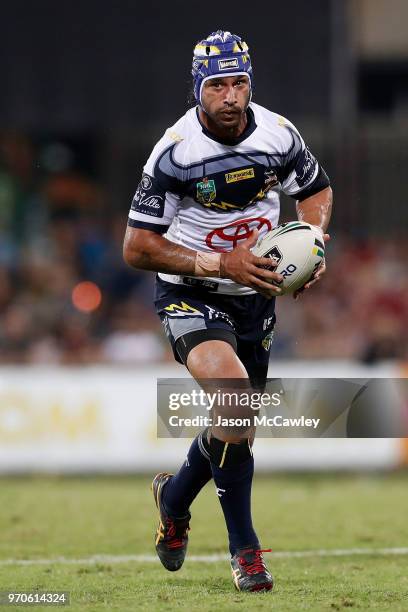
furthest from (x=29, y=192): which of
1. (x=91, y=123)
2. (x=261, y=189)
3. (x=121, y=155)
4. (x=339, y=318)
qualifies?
(x=261, y=189)

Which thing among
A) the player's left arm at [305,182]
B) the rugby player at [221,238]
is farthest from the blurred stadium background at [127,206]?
the player's left arm at [305,182]

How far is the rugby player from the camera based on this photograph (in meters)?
6.14

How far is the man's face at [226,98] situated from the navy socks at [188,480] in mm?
1640

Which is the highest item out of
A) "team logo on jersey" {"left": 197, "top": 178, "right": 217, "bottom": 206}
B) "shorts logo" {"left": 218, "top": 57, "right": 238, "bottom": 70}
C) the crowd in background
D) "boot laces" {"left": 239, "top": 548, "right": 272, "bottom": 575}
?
"shorts logo" {"left": 218, "top": 57, "right": 238, "bottom": 70}

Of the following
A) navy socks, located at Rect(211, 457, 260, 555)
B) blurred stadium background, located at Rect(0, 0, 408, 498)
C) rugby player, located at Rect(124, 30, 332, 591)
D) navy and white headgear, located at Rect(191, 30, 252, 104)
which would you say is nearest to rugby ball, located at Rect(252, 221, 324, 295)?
rugby player, located at Rect(124, 30, 332, 591)

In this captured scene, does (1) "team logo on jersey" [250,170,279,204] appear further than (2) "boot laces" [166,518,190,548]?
No

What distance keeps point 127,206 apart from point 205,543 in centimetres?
1007

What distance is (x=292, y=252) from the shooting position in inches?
242

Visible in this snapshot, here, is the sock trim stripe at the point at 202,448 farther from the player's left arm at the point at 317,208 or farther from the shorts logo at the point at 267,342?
the player's left arm at the point at 317,208

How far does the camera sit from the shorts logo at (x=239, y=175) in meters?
6.31

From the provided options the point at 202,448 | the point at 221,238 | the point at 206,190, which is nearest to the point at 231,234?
the point at 221,238

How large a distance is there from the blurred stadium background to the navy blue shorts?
6.63 meters

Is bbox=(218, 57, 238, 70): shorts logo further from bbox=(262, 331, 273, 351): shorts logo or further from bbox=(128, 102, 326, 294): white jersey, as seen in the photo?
bbox=(262, 331, 273, 351): shorts logo

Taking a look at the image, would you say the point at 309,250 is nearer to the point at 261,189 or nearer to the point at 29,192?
the point at 261,189
